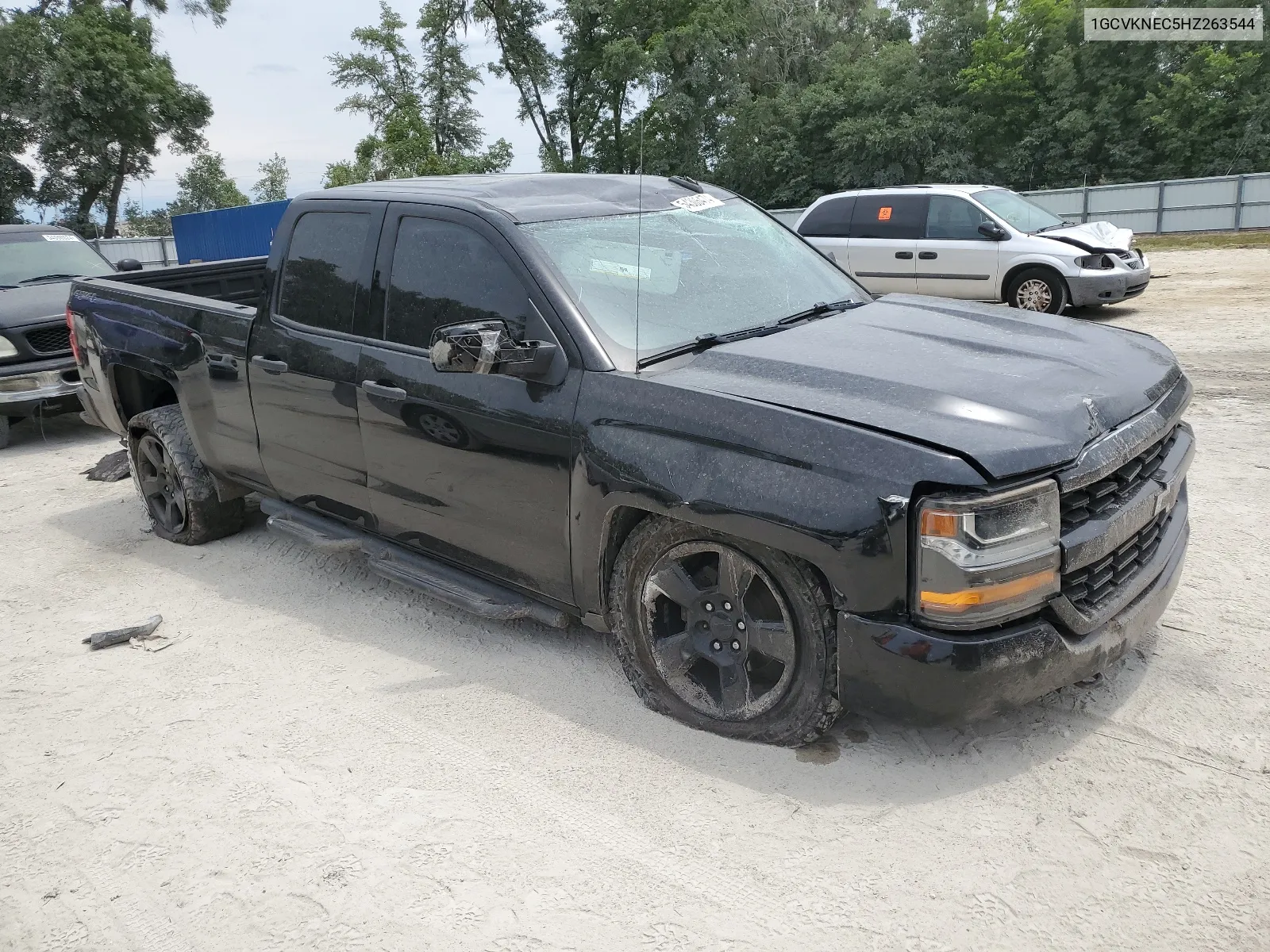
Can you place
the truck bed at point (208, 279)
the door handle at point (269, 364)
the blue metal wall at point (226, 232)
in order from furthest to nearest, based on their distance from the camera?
the blue metal wall at point (226, 232) < the truck bed at point (208, 279) < the door handle at point (269, 364)

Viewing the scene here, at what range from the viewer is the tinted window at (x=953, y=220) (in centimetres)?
1205

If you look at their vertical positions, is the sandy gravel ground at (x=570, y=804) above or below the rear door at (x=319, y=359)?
below

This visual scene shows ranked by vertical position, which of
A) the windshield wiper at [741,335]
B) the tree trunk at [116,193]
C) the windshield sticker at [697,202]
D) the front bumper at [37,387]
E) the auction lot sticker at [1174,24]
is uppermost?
the auction lot sticker at [1174,24]

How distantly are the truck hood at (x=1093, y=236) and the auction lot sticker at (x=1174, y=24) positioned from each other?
29772 millimetres

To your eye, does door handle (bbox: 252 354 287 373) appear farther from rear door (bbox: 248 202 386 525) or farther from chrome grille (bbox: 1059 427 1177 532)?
chrome grille (bbox: 1059 427 1177 532)

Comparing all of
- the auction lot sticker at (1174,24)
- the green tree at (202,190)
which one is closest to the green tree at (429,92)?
the green tree at (202,190)

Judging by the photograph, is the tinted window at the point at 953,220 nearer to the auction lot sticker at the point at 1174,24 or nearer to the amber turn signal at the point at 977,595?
the amber turn signal at the point at 977,595

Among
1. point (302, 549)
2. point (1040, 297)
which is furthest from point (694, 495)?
point (1040, 297)

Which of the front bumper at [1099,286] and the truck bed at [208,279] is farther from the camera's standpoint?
the front bumper at [1099,286]

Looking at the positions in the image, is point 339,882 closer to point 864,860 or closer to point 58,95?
point 864,860

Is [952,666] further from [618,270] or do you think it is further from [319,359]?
[319,359]

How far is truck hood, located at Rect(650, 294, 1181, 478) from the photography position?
2797 mm

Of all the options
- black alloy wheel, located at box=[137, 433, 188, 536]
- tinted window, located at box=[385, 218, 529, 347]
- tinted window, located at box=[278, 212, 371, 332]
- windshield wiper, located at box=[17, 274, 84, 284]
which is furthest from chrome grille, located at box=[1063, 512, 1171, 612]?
windshield wiper, located at box=[17, 274, 84, 284]

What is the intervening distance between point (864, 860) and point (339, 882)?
1430 mm
